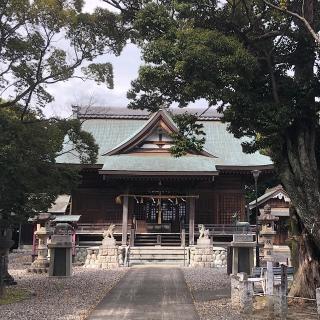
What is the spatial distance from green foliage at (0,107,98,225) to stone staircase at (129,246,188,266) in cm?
1006

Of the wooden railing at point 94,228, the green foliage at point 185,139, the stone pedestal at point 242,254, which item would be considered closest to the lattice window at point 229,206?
the wooden railing at point 94,228

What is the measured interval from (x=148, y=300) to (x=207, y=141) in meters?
20.4

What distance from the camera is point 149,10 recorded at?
10.6 metres

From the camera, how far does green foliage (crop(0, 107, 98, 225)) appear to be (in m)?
10.5

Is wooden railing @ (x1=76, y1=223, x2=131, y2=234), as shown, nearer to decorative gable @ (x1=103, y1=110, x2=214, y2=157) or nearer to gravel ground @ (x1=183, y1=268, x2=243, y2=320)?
decorative gable @ (x1=103, y1=110, x2=214, y2=157)

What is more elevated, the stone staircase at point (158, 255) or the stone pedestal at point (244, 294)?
the stone pedestal at point (244, 294)

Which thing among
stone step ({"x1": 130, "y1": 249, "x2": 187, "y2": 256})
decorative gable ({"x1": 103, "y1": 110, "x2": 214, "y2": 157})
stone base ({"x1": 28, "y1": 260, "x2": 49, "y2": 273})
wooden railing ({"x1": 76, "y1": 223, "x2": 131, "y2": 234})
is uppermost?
decorative gable ({"x1": 103, "y1": 110, "x2": 214, "y2": 157})

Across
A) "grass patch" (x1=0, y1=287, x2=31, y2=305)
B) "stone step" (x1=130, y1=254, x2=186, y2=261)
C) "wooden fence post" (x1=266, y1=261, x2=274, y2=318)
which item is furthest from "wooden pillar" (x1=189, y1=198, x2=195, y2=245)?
"wooden fence post" (x1=266, y1=261, x2=274, y2=318)

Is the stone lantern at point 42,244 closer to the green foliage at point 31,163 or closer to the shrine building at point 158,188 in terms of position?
the shrine building at point 158,188

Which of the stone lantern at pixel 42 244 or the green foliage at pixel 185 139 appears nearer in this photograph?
the green foliage at pixel 185 139

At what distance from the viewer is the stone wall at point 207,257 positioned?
21.9 meters

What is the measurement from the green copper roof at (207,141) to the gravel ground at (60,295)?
416 inches

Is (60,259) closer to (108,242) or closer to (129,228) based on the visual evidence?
(108,242)

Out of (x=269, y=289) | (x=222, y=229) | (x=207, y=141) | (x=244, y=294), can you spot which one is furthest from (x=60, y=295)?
(x=207, y=141)
